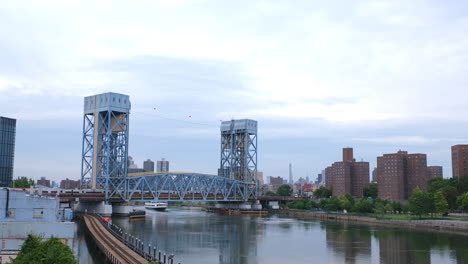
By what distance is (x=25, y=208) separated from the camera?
40031mm

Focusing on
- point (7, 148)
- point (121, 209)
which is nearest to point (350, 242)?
point (121, 209)

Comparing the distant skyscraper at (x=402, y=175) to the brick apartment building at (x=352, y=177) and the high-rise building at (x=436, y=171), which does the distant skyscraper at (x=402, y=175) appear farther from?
the high-rise building at (x=436, y=171)

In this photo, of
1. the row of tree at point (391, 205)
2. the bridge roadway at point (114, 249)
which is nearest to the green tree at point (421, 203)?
the row of tree at point (391, 205)

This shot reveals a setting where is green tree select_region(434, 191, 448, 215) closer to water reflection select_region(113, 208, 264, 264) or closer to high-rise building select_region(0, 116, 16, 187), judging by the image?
water reflection select_region(113, 208, 264, 264)

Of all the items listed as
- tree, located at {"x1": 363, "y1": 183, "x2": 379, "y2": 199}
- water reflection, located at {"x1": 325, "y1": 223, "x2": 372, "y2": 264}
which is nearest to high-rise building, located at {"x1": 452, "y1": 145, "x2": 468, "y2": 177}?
tree, located at {"x1": 363, "y1": 183, "x2": 379, "y2": 199}

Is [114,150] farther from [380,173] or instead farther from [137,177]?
[380,173]

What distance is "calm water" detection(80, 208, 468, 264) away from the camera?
4916 cm

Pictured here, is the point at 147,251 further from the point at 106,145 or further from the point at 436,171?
the point at 436,171

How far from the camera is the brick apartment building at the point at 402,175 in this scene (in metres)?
149

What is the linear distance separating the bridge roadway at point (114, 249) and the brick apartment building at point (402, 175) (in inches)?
4519

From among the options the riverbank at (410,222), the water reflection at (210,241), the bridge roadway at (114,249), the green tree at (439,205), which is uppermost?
the green tree at (439,205)

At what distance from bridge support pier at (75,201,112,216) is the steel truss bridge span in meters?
2.40

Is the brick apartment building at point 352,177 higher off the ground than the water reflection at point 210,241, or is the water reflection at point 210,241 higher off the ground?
the brick apartment building at point 352,177

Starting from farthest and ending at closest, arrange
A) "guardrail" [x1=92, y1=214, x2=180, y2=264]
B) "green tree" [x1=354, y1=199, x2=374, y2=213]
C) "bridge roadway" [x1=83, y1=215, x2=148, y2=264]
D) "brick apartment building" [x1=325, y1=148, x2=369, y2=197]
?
1. "brick apartment building" [x1=325, y1=148, x2=369, y2=197]
2. "green tree" [x1=354, y1=199, x2=374, y2=213]
3. "guardrail" [x1=92, y1=214, x2=180, y2=264]
4. "bridge roadway" [x1=83, y1=215, x2=148, y2=264]
